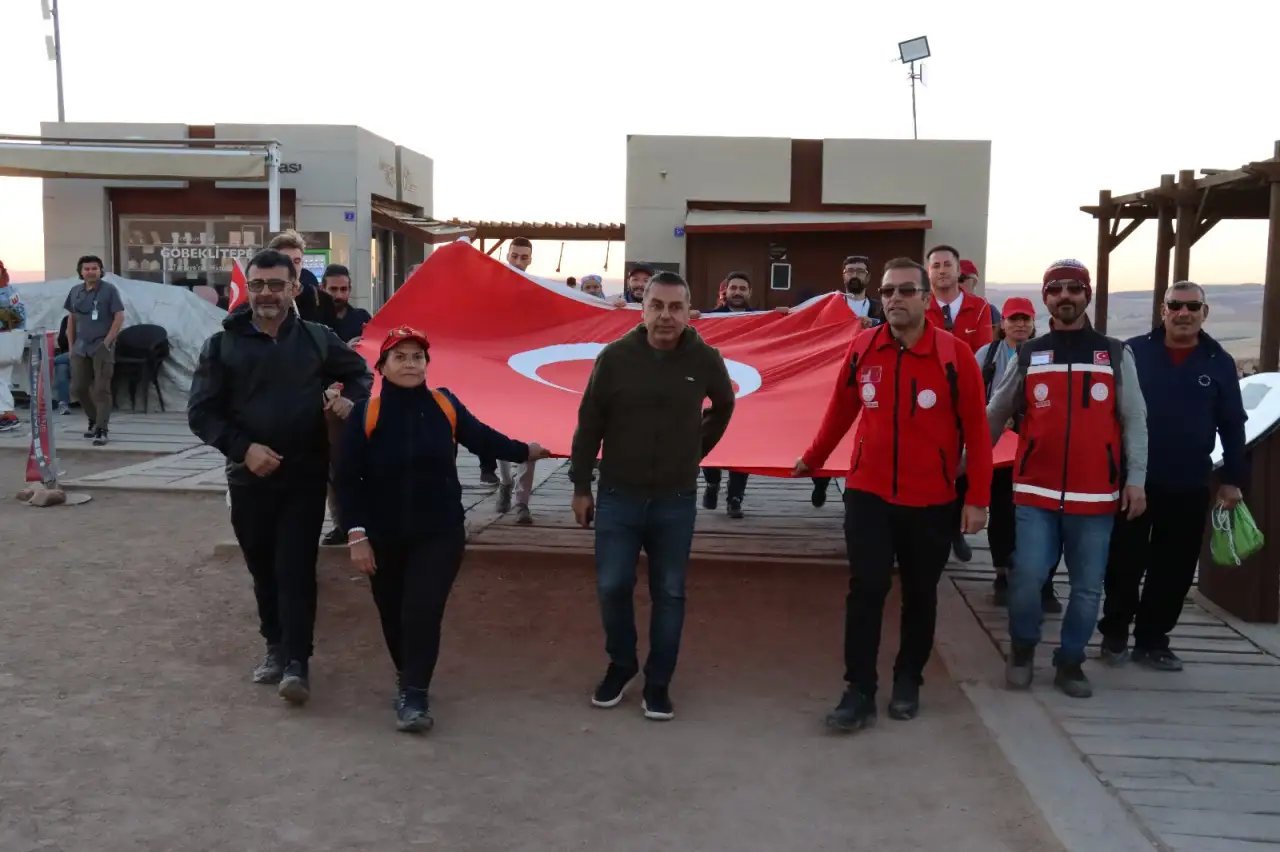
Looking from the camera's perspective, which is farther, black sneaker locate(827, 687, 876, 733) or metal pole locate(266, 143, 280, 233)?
metal pole locate(266, 143, 280, 233)

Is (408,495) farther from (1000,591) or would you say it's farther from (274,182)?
(274,182)

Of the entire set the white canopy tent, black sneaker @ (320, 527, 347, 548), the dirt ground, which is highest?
the white canopy tent

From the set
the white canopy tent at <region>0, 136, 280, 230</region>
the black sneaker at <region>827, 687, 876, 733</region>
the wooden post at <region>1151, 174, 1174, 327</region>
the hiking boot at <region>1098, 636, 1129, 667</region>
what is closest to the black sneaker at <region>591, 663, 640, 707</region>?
the black sneaker at <region>827, 687, 876, 733</region>

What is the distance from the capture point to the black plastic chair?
15.4 metres

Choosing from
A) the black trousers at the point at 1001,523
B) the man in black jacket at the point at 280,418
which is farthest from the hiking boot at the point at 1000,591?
the man in black jacket at the point at 280,418

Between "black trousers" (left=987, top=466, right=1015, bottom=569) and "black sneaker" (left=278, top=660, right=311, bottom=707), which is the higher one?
"black trousers" (left=987, top=466, right=1015, bottom=569)

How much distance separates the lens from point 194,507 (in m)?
9.22

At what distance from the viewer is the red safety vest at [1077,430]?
4.79 meters

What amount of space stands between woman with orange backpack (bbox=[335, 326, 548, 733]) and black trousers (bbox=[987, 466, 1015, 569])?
10.8 feet

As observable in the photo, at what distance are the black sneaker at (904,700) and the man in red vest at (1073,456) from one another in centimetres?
63

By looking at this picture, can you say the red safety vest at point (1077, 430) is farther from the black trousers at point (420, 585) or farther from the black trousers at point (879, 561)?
the black trousers at point (420, 585)

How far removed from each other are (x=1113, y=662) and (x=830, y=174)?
15601mm

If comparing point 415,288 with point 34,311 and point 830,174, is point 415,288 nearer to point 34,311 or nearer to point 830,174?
point 34,311

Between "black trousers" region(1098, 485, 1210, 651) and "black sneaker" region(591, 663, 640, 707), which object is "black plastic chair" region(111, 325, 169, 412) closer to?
"black sneaker" region(591, 663, 640, 707)
